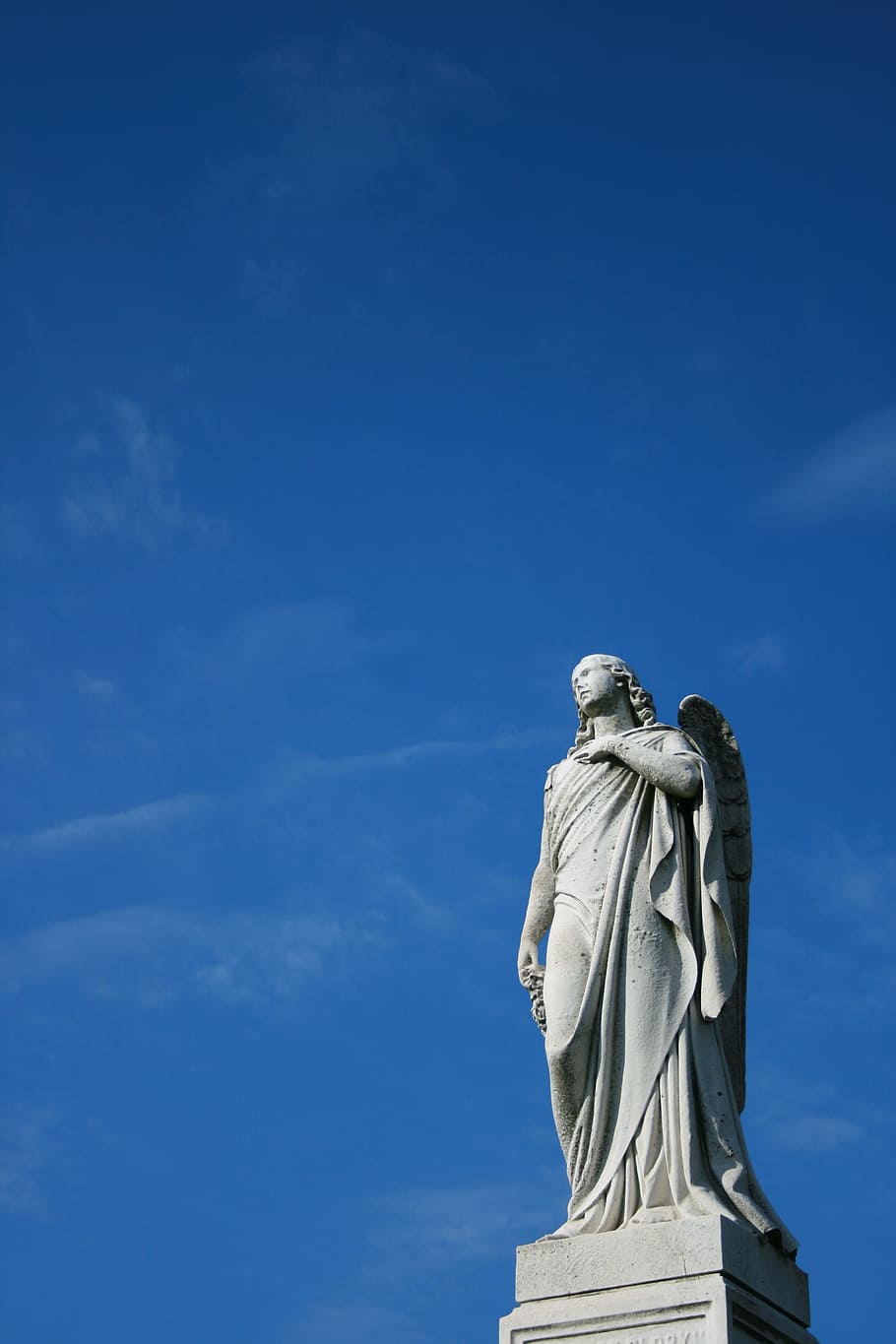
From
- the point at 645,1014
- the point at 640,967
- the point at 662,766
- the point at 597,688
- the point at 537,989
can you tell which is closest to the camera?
the point at 645,1014

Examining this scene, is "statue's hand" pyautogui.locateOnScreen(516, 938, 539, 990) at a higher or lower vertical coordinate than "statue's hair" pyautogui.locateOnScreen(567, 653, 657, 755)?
lower

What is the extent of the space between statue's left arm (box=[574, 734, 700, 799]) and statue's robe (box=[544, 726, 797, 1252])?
0.10 metres

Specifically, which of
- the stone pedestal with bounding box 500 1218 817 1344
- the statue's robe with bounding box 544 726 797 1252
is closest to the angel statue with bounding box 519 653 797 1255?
the statue's robe with bounding box 544 726 797 1252

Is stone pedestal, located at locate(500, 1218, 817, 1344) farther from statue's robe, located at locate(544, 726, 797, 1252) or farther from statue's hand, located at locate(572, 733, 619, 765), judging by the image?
statue's hand, located at locate(572, 733, 619, 765)

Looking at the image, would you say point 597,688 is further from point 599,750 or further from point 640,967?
point 640,967

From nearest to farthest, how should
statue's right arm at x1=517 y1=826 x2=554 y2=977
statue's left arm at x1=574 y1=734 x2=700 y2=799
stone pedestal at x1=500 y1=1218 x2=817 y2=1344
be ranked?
stone pedestal at x1=500 y1=1218 x2=817 y2=1344
statue's left arm at x1=574 y1=734 x2=700 y2=799
statue's right arm at x1=517 y1=826 x2=554 y2=977

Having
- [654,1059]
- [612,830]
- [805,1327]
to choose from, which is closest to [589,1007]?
[654,1059]

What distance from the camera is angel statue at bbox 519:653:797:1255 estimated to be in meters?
10.8

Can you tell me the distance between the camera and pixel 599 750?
1223 cm

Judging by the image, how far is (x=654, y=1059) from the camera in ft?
36.1

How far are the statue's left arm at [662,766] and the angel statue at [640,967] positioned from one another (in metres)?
0.01

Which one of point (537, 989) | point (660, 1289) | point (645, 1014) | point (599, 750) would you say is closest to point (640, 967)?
point (645, 1014)

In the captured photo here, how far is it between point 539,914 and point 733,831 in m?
1.56

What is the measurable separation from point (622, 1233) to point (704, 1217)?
1.80 feet
